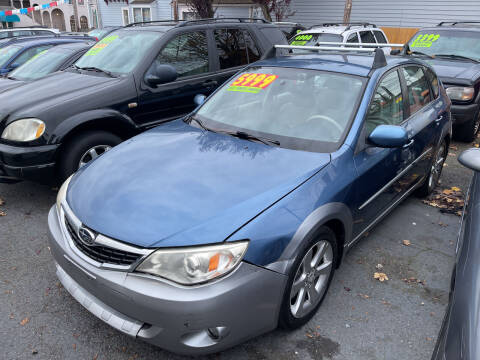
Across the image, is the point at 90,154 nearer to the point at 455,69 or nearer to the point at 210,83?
the point at 210,83

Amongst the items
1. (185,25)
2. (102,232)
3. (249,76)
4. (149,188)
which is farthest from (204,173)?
(185,25)

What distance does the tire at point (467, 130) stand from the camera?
655cm

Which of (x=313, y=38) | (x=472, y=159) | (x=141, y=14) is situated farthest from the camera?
(x=141, y=14)

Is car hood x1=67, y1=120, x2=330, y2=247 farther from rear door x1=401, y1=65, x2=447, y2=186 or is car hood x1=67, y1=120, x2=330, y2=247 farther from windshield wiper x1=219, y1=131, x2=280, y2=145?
rear door x1=401, y1=65, x2=447, y2=186

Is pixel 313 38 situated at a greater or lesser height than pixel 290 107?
greater

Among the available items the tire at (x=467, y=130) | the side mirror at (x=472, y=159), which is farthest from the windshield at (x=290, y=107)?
the tire at (x=467, y=130)

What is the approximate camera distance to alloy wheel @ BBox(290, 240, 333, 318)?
2424 millimetres

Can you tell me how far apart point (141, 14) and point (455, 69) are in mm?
21767

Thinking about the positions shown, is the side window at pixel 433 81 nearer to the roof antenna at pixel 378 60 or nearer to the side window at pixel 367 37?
the roof antenna at pixel 378 60

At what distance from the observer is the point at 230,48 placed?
5.55 m

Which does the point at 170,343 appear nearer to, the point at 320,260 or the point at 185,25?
the point at 320,260

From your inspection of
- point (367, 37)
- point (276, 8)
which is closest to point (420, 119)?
point (367, 37)

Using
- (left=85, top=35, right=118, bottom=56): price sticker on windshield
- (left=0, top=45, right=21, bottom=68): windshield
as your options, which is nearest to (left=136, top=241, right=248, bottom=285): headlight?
(left=85, top=35, right=118, bottom=56): price sticker on windshield

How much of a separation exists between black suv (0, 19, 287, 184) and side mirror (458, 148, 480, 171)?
277 cm
